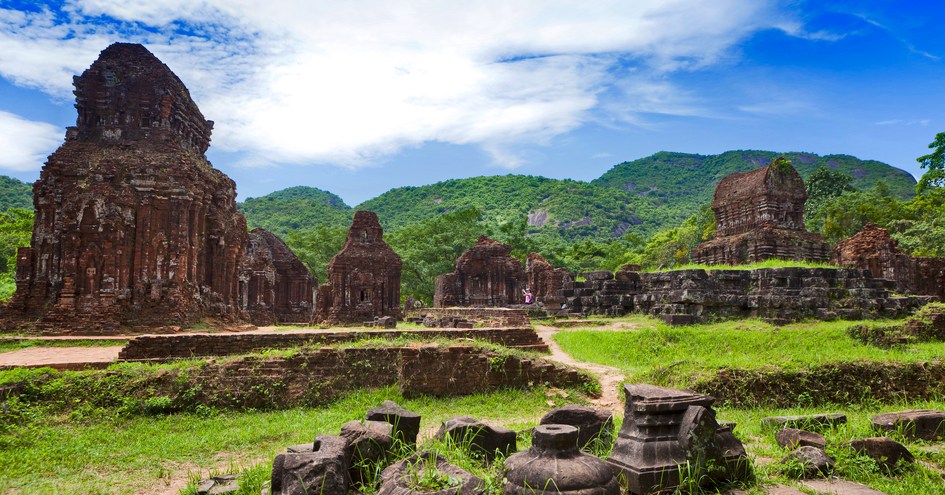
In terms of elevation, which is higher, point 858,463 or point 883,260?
point 883,260

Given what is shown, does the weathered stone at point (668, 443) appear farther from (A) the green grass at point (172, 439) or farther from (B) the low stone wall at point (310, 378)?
(B) the low stone wall at point (310, 378)

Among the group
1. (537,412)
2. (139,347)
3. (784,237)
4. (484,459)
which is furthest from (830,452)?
(784,237)

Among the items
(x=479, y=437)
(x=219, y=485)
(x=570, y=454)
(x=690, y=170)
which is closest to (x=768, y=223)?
(x=479, y=437)

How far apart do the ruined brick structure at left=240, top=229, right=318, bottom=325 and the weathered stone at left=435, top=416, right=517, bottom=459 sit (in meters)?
22.1

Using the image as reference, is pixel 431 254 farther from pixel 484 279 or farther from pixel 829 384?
pixel 829 384

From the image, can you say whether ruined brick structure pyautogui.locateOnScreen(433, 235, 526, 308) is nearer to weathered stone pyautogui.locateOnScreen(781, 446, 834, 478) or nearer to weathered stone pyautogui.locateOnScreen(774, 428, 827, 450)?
weathered stone pyautogui.locateOnScreen(774, 428, 827, 450)

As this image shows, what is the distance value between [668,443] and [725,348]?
791cm

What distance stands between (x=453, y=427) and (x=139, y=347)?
7.63m

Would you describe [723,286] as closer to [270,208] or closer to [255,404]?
[255,404]

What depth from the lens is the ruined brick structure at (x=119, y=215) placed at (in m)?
15.8

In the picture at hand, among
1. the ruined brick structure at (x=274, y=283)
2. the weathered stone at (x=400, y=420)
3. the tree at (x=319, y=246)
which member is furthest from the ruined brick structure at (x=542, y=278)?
the tree at (x=319, y=246)

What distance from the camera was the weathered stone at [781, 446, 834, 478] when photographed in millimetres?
4605

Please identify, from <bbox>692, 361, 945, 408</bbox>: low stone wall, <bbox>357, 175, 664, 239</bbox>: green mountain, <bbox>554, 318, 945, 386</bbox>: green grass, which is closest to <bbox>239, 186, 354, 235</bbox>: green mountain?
<bbox>357, 175, 664, 239</bbox>: green mountain

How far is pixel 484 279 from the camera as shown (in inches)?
1157
